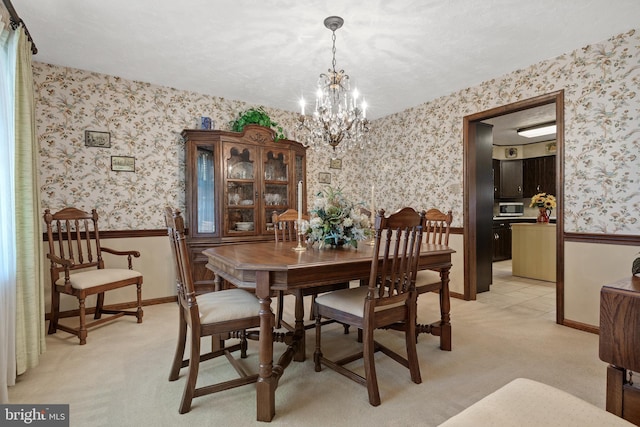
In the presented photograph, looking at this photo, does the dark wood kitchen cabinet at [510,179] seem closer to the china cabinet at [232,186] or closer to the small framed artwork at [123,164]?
the china cabinet at [232,186]

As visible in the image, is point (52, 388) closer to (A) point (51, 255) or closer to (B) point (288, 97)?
(A) point (51, 255)

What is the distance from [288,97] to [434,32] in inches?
76.9

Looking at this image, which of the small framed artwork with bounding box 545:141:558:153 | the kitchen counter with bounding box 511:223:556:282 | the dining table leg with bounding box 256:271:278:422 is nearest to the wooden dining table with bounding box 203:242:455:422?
the dining table leg with bounding box 256:271:278:422

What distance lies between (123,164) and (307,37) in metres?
2.34

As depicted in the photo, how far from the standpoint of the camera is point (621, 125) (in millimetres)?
2625

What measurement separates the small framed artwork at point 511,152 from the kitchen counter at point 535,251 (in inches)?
102

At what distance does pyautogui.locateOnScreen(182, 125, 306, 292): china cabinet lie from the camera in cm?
355

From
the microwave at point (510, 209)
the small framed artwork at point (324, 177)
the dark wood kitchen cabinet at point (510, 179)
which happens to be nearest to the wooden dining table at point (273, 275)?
the small framed artwork at point (324, 177)

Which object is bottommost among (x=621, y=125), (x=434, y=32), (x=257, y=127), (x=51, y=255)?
(x=51, y=255)

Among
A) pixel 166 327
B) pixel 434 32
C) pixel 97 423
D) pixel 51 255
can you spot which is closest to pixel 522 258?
pixel 434 32

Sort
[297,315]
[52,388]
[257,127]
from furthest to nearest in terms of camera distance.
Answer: [257,127] < [297,315] < [52,388]


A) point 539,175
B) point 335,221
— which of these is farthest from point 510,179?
point 335,221

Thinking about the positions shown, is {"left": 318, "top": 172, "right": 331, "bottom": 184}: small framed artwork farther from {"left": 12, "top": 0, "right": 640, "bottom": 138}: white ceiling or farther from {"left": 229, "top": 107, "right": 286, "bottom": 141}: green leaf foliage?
{"left": 12, "top": 0, "right": 640, "bottom": 138}: white ceiling

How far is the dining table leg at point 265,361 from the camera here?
62.7 inches
